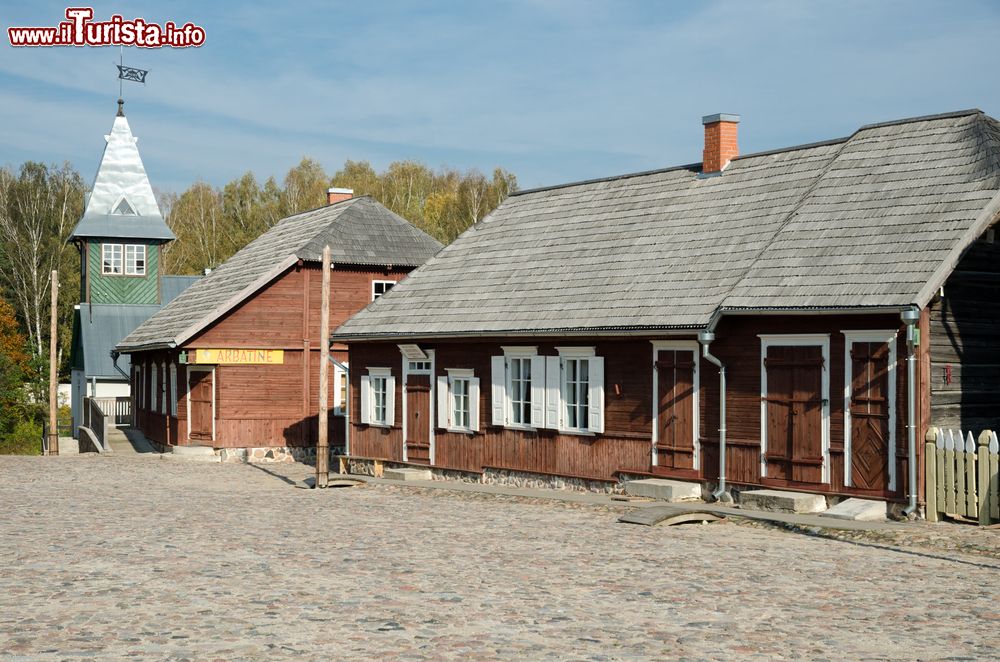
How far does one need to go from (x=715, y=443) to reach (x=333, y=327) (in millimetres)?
17032

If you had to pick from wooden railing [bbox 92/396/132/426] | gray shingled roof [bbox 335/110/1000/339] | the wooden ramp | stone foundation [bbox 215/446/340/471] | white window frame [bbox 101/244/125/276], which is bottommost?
stone foundation [bbox 215/446/340/471]

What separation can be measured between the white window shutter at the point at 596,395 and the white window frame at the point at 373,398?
5905 millimetres

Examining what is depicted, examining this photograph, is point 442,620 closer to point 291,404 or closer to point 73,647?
point 73,647

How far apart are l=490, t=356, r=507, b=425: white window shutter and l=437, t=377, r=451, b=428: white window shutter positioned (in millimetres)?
1637

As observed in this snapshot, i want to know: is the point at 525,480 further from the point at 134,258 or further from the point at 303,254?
the point at 134,258

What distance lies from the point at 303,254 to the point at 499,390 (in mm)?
11531

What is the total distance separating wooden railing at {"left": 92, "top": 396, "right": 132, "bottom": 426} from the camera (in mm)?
44469

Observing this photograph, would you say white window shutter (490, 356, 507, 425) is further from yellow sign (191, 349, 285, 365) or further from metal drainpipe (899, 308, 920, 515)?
yellow sign (191, 349, 285, 365)

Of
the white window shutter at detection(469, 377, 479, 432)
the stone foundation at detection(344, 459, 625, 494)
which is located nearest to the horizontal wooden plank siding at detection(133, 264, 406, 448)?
the stone foundation at detection(344, 459, 625, 494)

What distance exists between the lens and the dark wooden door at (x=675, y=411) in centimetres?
1994

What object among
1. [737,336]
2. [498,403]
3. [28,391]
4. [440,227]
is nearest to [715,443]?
[737,336]

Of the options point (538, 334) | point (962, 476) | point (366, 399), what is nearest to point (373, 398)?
point (366, 399)

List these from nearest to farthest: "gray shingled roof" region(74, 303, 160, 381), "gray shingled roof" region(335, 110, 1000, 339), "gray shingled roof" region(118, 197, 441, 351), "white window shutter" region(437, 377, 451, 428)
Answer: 1. "gray shingled roof" region(335, 110, 1000, 339)
2. "white window shutter" region(437, 377, 451, 428)
3. "gray shingled roof" region(118, 197, 441, 351)
4. "gray shingled roof" region(74, 303, 160, 381)

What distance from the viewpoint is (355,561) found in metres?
13.2
